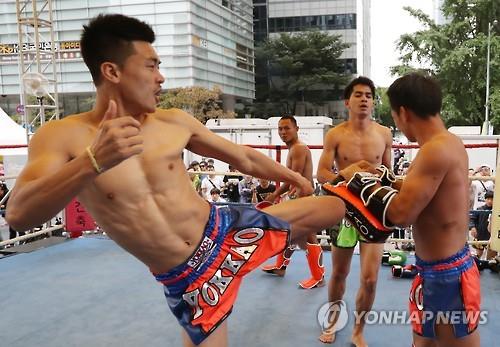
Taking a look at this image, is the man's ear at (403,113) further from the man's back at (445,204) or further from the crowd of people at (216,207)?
the man's back at (445,204)

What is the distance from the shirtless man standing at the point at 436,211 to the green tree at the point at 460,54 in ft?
50.9

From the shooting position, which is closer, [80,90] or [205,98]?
[205,98]

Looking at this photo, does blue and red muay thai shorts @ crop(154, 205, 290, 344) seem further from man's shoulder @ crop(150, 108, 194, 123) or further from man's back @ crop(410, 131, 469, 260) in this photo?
man's back @ crop(410, 131, 469, 260)

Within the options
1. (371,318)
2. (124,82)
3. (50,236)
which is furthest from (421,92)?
(50,236)

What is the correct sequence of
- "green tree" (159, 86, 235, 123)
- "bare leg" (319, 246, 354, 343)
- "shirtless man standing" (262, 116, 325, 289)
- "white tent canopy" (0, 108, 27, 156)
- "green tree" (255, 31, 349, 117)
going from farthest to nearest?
"green tree" (255, 31, 349, 117)
"green tree" (159, 86, 235, 123)
"white tent canopy" (0, 108, 27, 156)
"shirtless man standing" (262, 116, 325, 289)
"bare leg" (319, 246, 354, 343)

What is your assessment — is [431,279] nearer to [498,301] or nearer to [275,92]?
[498,301]

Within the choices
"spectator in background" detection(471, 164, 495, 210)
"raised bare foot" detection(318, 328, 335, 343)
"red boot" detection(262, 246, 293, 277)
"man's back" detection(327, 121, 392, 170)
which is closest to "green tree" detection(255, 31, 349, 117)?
"spectator in background" detection(471, 164, 495, 210)

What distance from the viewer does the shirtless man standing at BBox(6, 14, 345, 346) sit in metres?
1.38

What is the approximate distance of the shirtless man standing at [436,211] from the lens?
1.54m

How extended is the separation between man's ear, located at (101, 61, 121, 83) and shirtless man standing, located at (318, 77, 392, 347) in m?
1.49

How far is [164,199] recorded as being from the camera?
145cm

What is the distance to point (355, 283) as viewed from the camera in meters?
3.63

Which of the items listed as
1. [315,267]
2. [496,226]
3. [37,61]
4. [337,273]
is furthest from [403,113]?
[37,61]

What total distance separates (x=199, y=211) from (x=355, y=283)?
241 centimetres
